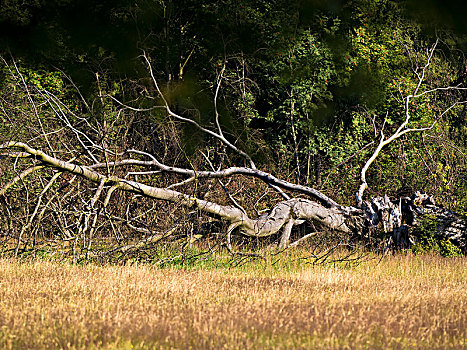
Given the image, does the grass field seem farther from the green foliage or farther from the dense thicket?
the dense thicket

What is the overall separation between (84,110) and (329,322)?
47.3ft

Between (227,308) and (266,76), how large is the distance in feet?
39.9

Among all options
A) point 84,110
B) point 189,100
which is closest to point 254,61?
point 189,100

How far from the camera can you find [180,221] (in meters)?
10.1

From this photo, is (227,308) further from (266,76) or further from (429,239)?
(266,76)

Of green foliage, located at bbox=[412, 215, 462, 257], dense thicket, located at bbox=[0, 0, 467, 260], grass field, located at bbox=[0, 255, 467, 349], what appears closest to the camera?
grass field, located at bbox=[0, 255, 467, 349]

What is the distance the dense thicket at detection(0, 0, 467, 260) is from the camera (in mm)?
16500

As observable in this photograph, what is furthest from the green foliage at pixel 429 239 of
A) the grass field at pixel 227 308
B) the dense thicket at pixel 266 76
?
the dense thicket at pixel 266 76

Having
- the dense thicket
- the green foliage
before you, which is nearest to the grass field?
the green foliage

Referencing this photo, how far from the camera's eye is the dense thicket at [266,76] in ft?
54.1

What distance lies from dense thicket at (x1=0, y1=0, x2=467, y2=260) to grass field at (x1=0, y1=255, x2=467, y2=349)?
7703mm

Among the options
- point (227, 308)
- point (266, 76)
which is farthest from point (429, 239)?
point (266, 76)

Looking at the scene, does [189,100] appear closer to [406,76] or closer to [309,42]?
[309,42]

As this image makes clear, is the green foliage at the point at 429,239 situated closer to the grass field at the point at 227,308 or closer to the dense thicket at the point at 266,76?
the grass field at the point at 227,308
